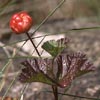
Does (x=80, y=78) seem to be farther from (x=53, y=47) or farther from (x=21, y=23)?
(x=21, y=23)

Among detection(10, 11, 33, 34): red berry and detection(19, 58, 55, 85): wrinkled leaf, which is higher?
detection(10, 11, 33, 34): red berry

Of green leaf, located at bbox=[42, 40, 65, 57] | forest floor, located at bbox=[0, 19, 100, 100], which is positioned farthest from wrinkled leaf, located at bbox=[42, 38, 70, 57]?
forest floor, located at bbox=[0, 19, 100, 100]

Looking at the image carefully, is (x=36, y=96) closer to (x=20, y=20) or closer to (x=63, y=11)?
(x=20, y=20)

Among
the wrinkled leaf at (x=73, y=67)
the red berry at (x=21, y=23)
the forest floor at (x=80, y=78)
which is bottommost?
the forest floor at (x=80, y=78)

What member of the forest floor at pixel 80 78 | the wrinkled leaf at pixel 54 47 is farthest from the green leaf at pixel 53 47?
the forest floor at pixel 80 78

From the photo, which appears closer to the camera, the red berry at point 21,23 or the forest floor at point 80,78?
the red berry at point 21,23

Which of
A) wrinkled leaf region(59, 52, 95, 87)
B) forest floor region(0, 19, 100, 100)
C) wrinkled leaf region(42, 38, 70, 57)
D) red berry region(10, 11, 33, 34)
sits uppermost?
red berry region(10, 11, 33, 34)

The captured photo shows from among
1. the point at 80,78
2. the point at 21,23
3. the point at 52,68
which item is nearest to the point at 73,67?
the point at 52,68

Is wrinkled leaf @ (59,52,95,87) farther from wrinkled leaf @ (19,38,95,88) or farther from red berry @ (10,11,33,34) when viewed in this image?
red berry @ (10,11,33,34)

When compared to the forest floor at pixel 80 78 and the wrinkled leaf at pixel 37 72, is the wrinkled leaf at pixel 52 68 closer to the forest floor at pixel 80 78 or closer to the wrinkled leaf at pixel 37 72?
the wrinkled leaf at pixel 37 72

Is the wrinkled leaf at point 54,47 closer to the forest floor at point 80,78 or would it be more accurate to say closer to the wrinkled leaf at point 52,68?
the wrinkled leaf at point 52,68

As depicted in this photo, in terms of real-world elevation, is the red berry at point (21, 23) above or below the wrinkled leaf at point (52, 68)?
above

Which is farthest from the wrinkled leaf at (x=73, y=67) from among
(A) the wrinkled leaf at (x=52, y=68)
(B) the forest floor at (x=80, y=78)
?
(B) the forest floor at (x=80, y=78)
